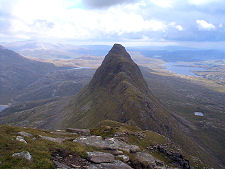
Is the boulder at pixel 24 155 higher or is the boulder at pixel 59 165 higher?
the boulder at pixel 24 155

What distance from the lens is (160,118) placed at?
151125 millimetres

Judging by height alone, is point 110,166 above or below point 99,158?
below

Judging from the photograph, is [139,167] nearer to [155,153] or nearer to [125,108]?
[155,153]

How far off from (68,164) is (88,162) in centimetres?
297

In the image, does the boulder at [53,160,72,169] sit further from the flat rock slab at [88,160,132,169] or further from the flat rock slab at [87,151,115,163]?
the flat rock slab at [87,151,115,163]

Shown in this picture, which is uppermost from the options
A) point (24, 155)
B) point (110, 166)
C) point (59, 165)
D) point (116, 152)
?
point (24, 155)

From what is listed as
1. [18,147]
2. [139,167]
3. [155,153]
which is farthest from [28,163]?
[155,153]

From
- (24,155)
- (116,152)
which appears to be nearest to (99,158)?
(116,152)

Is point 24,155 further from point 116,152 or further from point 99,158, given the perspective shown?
point 116,152

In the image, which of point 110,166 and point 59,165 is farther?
point 110,166

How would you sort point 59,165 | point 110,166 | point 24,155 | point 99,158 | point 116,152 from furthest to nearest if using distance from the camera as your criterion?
point 116,152 < point 99,158 < point 110,166 < point 59,165 < point 24,155

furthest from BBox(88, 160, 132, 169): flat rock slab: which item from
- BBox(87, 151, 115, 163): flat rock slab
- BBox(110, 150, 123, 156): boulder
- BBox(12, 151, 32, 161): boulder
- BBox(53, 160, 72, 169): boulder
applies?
BBox(12, 151, 32, 161): boulder

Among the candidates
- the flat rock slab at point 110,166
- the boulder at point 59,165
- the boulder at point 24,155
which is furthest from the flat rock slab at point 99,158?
the boulder at point 24,155

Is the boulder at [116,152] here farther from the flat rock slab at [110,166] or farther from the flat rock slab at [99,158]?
the flat rock slab at [110,166]
